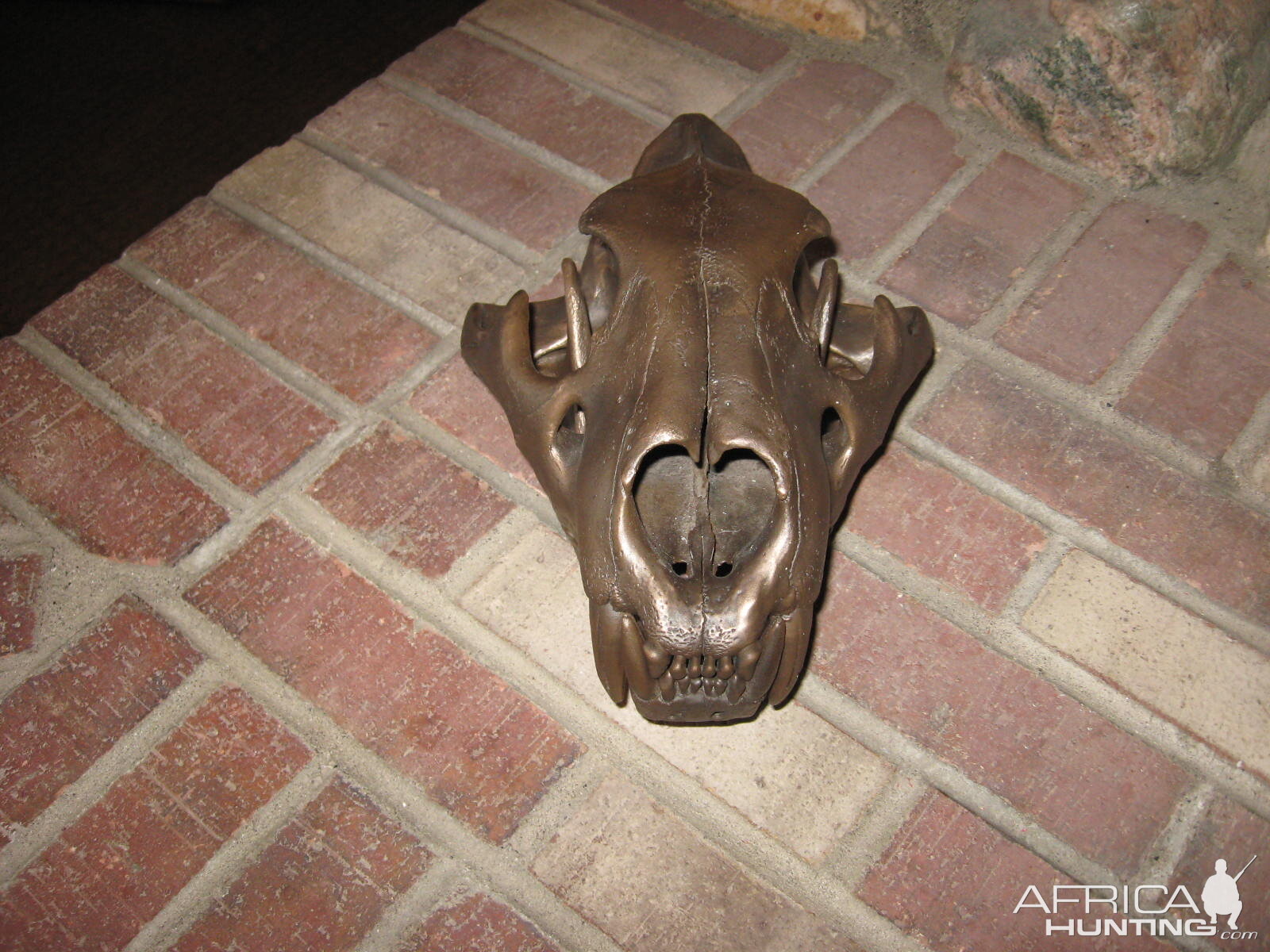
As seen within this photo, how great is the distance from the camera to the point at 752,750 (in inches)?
41.9

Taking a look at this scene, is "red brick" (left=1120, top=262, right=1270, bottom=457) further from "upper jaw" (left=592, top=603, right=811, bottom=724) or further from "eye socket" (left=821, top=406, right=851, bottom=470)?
"upper jaw" (left=592, top=603, right=811, bottom=724)

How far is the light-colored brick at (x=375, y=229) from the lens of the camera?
4.42 ft

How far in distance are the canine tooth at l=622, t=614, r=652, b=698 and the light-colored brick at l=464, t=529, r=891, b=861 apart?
204 millimetres

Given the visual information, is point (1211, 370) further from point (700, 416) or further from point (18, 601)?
point (18, 601)

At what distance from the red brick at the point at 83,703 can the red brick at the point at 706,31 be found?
3.49 ft

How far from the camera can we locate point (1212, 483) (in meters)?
1.19

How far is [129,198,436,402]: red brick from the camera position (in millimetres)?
1305

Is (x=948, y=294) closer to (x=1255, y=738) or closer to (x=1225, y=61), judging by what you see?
(x=1225, y=61)

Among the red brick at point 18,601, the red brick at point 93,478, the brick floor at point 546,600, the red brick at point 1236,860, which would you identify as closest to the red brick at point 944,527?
the brick floor at point 546,600

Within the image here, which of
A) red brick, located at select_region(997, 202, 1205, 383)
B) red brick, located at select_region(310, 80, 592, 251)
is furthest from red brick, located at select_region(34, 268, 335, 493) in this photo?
red brick, located at select_region(997, 202, 1205, 383)

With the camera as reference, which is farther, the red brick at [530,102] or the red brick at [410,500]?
the red brick at [530,102]

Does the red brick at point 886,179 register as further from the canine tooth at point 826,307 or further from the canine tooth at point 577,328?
the canine tooth at point 577,328

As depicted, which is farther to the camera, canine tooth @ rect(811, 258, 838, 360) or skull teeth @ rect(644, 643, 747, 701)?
canine tooth @ rect(811, 258, 838, 360)

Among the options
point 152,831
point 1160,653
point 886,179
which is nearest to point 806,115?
point 886,179
